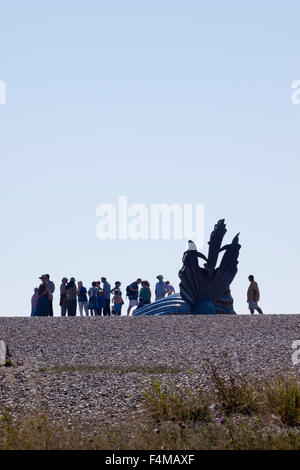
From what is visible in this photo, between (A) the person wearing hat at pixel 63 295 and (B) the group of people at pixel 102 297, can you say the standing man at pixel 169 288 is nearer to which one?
(B) the group of people at pixel 102 297

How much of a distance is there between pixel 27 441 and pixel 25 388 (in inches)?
188

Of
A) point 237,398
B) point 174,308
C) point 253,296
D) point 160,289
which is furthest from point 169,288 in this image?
point 237,398

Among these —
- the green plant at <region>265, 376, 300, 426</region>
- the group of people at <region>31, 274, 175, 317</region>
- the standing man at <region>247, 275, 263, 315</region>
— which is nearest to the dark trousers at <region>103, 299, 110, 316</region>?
the group of people at <region>31, 274, 175, 317</region>

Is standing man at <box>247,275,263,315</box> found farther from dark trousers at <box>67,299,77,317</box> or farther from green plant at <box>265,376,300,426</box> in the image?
green plant at <box>265,376,300,426</box>

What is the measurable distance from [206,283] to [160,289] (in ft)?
5.57

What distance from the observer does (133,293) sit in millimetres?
31688

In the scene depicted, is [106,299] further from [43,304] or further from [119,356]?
[119,356]

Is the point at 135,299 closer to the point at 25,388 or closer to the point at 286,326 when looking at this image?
the point at 286,326

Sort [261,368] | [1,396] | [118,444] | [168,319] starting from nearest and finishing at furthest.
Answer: [118,444] < [1,396] < [261,368] < [168,319]

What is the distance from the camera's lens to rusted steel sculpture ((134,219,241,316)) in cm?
3095

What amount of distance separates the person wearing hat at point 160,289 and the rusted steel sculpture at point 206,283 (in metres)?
0.58

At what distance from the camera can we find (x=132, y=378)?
45.3ft

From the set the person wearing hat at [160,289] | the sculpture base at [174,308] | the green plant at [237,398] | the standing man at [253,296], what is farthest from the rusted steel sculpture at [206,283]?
the green plant at [237,398]
